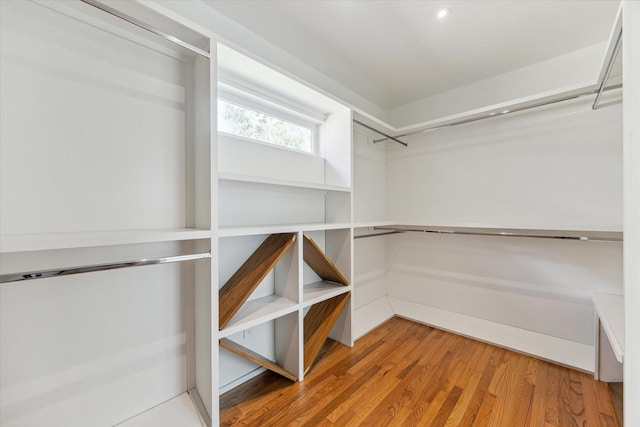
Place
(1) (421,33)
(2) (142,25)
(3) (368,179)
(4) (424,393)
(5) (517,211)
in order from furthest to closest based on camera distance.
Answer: (3) (368,179) → (5) (517,211) → (1) (421,33) → (4) (424,393) → (2) (142,25)

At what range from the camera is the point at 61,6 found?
1079 millimetres

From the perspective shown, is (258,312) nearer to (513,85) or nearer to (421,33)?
(421,33)

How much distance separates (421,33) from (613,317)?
2142mm

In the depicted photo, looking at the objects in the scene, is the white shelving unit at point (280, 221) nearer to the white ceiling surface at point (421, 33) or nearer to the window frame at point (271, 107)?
the window frame at point (271, 107)

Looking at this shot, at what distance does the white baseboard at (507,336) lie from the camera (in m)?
1.88

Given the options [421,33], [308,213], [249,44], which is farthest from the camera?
[308,213]

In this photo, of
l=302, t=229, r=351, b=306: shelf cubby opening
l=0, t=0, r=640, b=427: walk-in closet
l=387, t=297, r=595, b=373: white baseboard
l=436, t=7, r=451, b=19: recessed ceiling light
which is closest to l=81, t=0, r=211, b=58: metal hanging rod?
l=0, t=0, r=640, b=427: walk-in closet

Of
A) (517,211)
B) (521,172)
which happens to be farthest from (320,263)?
(521,172)

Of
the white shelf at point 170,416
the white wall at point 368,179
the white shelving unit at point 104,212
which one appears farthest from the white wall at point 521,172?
the white shelf at point 170,416

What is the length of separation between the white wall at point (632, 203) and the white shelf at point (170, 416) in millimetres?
1750

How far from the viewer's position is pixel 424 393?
1.58 meters

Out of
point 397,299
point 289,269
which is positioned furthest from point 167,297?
point 397,299

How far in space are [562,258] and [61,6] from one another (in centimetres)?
333

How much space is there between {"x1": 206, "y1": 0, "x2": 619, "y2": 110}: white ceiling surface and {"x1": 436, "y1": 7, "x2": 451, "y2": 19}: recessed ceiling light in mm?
26
